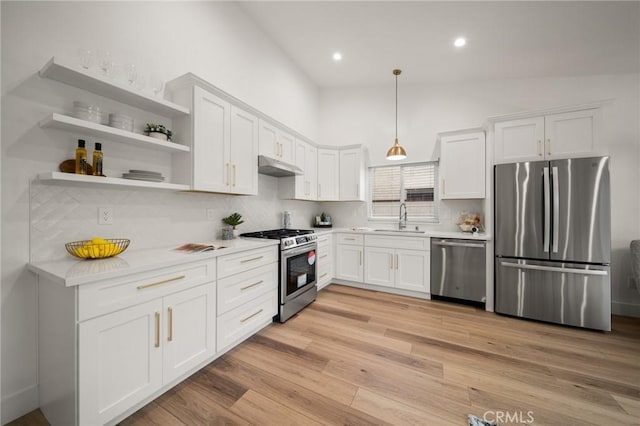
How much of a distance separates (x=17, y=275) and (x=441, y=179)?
4318 millimetres

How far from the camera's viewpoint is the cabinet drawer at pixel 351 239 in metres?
3.87

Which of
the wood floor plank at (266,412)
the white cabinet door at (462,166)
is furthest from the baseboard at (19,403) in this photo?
the white cabinet door at (462,166)

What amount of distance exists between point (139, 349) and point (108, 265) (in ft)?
1.78

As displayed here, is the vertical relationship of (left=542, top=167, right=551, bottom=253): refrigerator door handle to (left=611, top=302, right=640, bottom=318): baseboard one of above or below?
above

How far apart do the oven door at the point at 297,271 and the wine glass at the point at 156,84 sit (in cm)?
192

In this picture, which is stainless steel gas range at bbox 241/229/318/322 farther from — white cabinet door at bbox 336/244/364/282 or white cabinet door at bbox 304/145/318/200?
white cabinet door at bbox 304/145/318/200

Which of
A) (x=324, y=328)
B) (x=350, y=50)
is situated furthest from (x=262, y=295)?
(x=350, y=50)

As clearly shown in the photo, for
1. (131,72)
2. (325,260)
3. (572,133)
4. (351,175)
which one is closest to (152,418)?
(131,72)

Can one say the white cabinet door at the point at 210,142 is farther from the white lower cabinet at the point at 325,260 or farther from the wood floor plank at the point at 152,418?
the white lower cabinet at the point at 325,260

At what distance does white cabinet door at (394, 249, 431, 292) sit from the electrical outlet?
3338 mm

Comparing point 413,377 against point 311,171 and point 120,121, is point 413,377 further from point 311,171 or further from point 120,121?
point 311,171

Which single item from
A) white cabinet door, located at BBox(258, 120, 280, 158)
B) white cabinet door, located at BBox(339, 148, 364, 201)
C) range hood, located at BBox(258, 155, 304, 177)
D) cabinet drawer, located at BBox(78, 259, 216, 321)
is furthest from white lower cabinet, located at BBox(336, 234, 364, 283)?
cabinet drawer, located at BBox(78, 259, 216, 321)

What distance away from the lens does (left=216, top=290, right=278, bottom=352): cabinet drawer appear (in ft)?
6.61

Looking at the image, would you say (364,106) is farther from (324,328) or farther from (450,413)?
(450,413)
